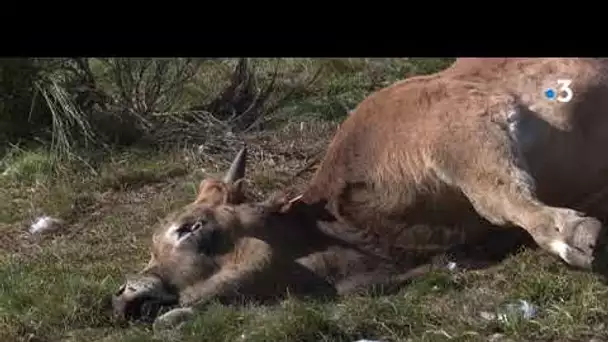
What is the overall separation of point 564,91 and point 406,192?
98cm

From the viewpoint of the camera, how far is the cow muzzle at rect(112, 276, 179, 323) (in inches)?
199

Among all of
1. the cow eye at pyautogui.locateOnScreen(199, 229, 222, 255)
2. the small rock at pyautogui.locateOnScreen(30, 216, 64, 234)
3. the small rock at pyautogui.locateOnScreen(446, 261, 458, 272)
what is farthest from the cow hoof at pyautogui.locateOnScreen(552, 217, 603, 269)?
→ the small rock at pyautogui.locateOnScreen(30, 216, 64, 234)

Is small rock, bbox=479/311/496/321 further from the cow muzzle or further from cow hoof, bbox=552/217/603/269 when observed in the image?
the cow muzzle

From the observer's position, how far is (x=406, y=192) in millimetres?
5547

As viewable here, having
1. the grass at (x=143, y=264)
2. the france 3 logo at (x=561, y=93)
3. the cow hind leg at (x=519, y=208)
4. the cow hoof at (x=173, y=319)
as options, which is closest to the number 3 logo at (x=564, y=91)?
the france 3 logo at (x=561, y=93)

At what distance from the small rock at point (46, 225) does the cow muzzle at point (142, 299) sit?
185 cm

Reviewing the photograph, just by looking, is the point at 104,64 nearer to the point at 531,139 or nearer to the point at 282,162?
the point at 282,162

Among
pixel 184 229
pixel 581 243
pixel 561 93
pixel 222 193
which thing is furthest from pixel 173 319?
pixel 561 93

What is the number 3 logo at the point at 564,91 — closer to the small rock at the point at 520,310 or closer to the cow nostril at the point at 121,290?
the small rock at the point at 520,310

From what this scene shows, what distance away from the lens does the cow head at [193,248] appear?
16.9 feet

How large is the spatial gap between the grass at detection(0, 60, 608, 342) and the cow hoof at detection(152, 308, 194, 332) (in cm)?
8

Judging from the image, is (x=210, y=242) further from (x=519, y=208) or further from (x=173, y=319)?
(x=519, y=208)
